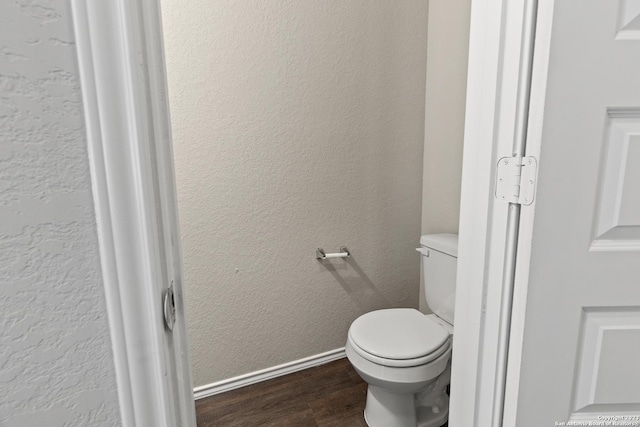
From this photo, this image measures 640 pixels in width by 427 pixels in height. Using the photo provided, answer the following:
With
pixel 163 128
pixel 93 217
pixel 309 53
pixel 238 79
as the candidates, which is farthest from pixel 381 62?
pixel 93 217

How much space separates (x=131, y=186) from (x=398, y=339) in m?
1.26

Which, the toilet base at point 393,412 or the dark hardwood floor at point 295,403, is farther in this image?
the dark hardwood floor at point 295,403

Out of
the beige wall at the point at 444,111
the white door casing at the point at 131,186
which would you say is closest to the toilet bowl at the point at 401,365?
the beige wall at the point at 444,111

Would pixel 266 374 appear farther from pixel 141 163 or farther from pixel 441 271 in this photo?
pixel 141 163

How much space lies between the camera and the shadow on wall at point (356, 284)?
1883mm

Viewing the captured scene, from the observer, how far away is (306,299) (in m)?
1.85

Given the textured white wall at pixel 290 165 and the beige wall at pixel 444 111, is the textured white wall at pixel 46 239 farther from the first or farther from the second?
the beige wall at pixel 444 111

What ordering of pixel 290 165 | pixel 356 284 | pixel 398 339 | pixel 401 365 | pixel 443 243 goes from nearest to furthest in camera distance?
pixel 401 365 → pixel 398 339 → pixel 443 243 → pixel 290 165 → pixel 356 284

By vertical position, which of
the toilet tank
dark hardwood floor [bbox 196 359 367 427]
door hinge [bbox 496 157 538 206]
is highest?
door hinge [bbox 496 157 538 206]

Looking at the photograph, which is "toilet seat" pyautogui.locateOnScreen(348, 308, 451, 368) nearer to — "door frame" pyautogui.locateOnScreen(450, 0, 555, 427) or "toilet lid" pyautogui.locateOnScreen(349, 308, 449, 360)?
"toilet lid" pyautogui.locateOnScreen(349, 308, 449, 360)

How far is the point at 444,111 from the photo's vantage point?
1.82 meters

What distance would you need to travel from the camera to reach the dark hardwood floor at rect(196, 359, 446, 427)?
1.55m

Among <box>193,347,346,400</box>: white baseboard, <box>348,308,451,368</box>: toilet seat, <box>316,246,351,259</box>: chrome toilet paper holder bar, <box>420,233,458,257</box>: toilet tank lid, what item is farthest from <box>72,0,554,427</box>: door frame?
<box>193,347,346,400</box>: white baseboard

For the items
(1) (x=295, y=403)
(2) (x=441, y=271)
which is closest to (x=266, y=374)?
(1) (x=295, y=403)
